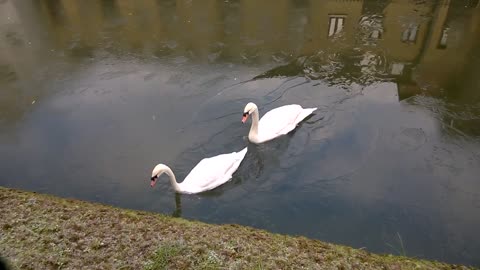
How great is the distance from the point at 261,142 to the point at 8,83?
5558 millimetres

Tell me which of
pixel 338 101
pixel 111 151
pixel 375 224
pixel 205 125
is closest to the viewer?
pixel 375 224

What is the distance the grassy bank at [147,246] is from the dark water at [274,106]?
1031 mm

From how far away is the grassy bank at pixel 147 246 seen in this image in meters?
3.37

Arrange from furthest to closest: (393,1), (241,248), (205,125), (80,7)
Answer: (80,7)
(393,1)
(205,125)
(241,248)

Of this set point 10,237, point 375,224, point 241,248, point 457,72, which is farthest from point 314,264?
point 457,72

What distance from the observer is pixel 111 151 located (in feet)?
20.0

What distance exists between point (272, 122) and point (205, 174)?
1583 millimetres

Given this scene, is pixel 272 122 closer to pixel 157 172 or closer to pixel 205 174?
pixel 205 174

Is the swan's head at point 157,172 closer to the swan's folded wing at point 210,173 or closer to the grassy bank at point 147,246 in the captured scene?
the swan's folded wing at point 210,173

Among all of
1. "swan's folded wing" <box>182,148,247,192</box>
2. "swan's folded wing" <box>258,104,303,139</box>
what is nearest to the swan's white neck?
"swan's folded wing" <box>182,148,247,192</box>

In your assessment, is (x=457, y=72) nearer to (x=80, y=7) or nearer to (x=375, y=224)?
(x=375, y=224)

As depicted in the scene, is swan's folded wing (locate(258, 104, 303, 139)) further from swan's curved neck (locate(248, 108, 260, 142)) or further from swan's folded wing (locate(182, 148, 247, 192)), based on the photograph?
swan's folded wing (locate(182, 148, 247, 192))

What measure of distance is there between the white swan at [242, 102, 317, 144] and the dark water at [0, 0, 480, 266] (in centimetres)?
17

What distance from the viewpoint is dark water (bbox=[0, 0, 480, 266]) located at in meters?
4.99
